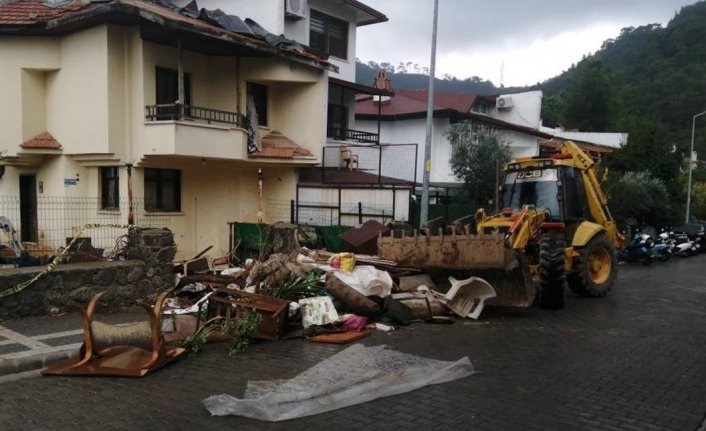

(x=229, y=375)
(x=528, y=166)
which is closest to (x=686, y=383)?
(x=229, y=375)

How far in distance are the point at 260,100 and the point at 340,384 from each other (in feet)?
48.4

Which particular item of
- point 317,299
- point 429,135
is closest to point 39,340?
point 317,299

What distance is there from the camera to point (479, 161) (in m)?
21.0

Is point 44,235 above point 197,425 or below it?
above

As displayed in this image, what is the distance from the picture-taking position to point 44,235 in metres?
12.0

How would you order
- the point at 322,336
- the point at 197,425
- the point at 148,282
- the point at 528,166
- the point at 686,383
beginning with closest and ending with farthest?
the point at 197,425 → the point at 686,383 → the point at 322,336 → the point at 148,282 → the point at 528,166

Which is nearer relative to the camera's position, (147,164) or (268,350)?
(268,350)

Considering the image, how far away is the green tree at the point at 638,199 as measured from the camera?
25.3 m

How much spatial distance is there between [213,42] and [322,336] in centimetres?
1052

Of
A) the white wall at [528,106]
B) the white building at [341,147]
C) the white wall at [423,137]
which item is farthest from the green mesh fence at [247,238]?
the white wall at [528,106]

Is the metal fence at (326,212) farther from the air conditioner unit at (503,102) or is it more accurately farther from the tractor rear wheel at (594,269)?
the air conditioner unit at (503,102)

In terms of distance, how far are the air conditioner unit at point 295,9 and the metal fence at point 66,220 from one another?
8300 mm

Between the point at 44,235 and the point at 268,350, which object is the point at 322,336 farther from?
the point at 44,235

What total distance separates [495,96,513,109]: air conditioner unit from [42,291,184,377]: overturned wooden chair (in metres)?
33.5
